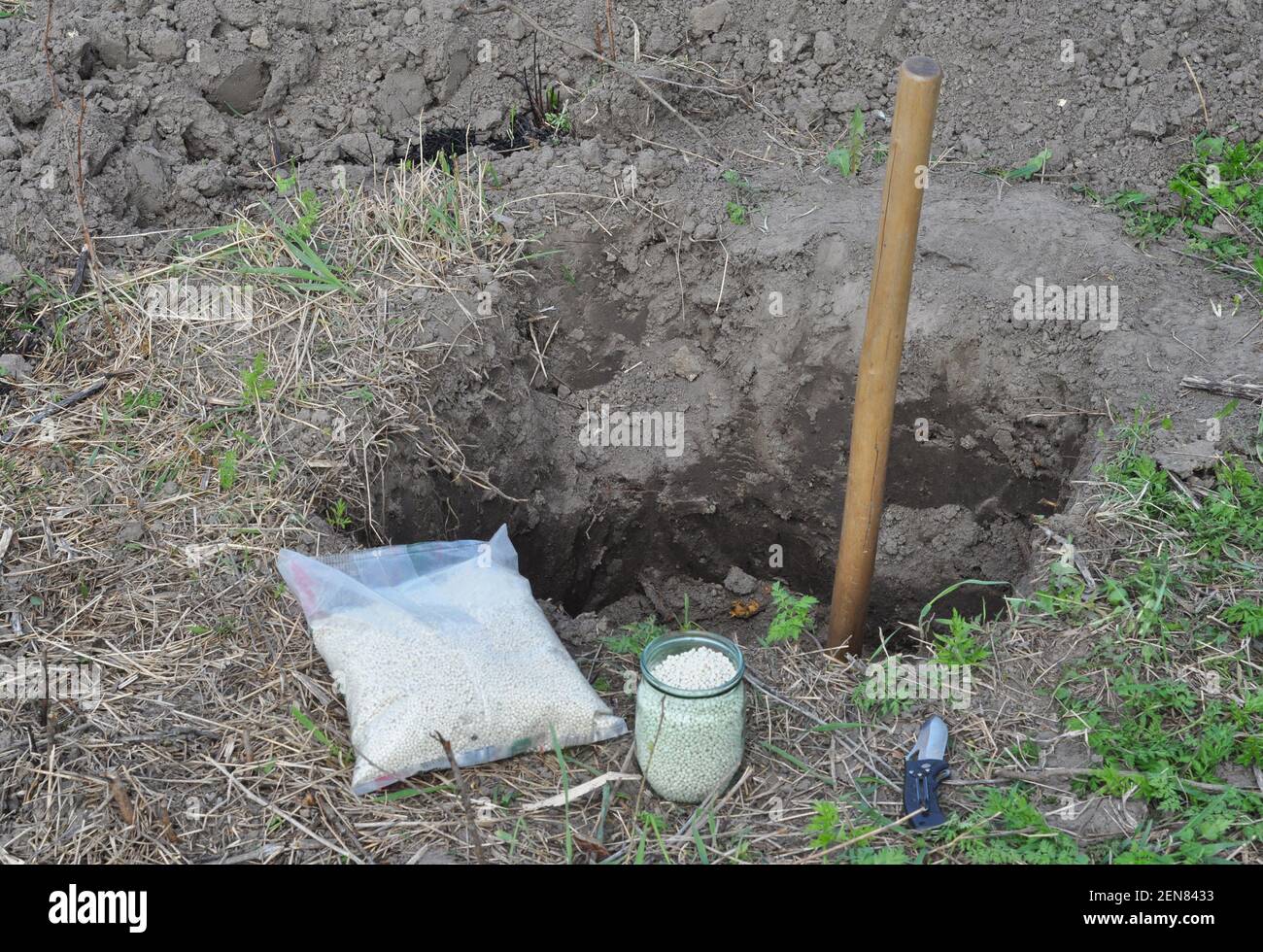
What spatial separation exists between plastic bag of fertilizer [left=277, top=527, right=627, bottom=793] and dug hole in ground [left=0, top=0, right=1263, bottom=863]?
3.6 inches

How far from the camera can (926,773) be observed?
2.23 meters

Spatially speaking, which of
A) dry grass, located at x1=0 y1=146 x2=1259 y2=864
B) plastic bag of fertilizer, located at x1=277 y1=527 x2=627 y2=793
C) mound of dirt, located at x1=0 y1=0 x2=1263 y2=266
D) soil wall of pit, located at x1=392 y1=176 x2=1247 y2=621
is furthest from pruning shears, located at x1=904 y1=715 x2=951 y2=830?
mound of dirt, located at x1=0 y1=0 x2=1263 y2=266

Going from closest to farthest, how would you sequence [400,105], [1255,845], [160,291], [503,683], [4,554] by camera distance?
[1255,845] → [503,683] → [4,554] → [160,291] → [400,105]

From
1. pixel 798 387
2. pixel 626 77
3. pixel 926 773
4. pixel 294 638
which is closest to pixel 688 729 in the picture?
pixel 926 773

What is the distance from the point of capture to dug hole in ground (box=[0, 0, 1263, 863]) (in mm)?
2232

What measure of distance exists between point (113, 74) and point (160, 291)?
986 mm

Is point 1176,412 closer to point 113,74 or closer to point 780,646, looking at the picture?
point 780,646

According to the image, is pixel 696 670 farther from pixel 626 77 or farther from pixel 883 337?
pixel 626 77

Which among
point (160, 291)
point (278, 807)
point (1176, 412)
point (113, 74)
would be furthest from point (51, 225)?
point (1176, 412)

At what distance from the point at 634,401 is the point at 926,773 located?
1705 millimetres

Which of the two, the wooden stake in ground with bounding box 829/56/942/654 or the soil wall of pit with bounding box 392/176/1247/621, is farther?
the soil wall of pit with bounding box 392/176/1247/621

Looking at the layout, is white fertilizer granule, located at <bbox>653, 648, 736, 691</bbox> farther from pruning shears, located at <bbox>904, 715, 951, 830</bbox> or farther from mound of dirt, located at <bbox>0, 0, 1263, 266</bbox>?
mound of dirt, located at <bbox>0, 0, 1263, 266</bbox>

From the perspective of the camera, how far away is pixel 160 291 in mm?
3211

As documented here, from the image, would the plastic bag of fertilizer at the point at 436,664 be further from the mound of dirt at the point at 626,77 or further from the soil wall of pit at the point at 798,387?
the mound of dirt at the point at 626,77
